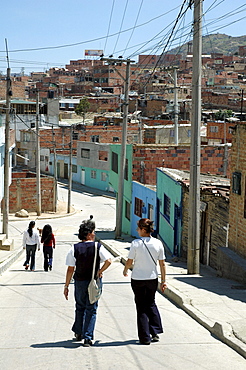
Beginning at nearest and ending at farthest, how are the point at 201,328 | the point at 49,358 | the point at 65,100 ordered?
the point at 49,358, the point at 201,328, the point at 65,100

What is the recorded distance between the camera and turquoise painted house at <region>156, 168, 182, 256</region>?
66.7ft

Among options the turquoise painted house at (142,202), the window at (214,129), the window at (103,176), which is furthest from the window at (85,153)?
the turquoise painted house at (142,202)

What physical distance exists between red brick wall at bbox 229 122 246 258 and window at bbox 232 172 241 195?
0.31 ft

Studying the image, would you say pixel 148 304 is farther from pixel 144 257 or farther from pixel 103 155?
pixel 103 155

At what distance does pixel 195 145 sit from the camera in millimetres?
14008

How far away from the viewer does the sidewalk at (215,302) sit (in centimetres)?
785

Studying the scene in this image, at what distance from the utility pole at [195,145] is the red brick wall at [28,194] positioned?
107 ft

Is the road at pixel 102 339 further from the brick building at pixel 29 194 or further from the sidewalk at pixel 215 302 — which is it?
the brick building at pixel 29 194

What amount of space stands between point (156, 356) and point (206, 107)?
86.1m

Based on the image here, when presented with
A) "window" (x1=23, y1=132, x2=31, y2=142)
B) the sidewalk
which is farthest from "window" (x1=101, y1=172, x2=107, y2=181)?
the sidewalk

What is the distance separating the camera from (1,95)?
108 meters

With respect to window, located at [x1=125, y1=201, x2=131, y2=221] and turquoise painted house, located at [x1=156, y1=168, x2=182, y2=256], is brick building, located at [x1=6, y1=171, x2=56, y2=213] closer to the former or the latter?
window, located at [x1=125, y1=201, x2=131, y2=221]

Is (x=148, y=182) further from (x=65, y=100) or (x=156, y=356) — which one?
(x=65, y=100)

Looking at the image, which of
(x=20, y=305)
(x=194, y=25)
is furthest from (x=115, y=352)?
(x=194, y=25)
